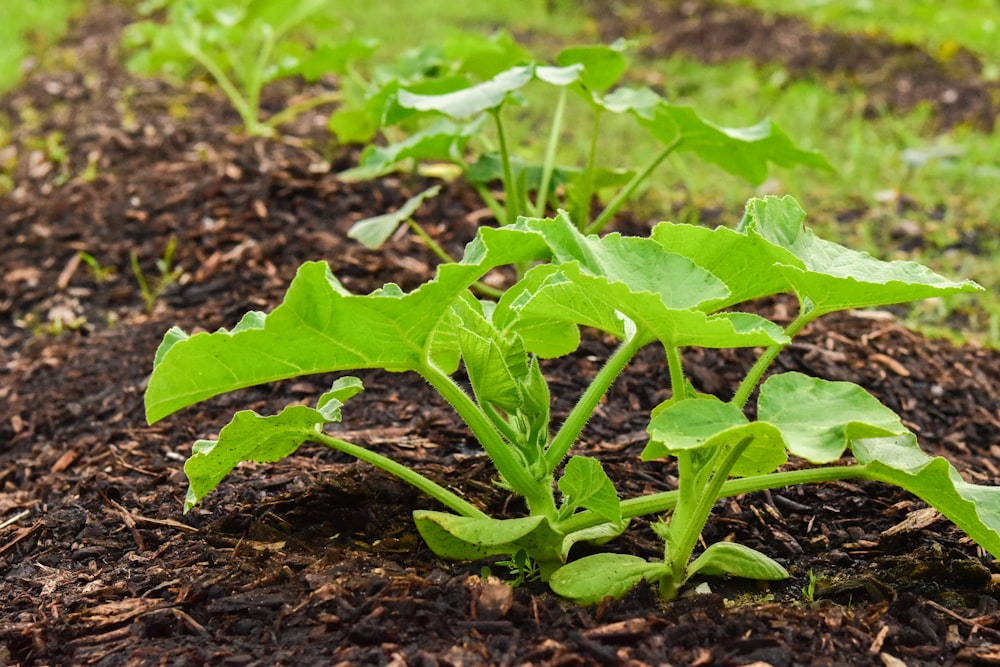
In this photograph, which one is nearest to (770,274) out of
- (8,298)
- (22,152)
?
(8,298)

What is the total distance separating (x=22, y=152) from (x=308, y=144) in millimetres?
1521

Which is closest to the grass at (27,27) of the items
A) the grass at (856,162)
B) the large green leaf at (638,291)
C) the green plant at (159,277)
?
the grass at (856,162)

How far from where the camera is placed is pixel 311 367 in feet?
5.18

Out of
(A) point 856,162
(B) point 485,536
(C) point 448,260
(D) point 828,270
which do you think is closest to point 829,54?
(A) point 856,162

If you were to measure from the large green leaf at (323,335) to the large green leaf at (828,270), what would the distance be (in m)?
0.36

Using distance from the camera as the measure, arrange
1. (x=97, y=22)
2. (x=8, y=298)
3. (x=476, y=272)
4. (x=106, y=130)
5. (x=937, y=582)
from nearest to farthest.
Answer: (x=476, y=272), (x=937, y=582), (x=8, y=298), (x=106, y=130), (x=97, y=22)

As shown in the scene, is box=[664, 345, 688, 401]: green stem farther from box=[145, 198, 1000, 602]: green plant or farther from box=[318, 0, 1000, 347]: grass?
box=[318, 0, 1000, 347]: grass

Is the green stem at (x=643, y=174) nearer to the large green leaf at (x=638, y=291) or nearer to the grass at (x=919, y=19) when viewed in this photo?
the large green leaf at (x=638, y=291)

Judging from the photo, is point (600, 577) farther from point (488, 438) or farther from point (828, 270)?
point (828, 270)

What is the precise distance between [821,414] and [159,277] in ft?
8.92

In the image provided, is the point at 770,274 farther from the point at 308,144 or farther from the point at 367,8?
the point at 367,8

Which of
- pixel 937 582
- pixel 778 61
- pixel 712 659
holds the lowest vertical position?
pixel 778 61

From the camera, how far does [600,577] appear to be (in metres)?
1.60

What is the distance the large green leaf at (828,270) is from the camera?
146cm
